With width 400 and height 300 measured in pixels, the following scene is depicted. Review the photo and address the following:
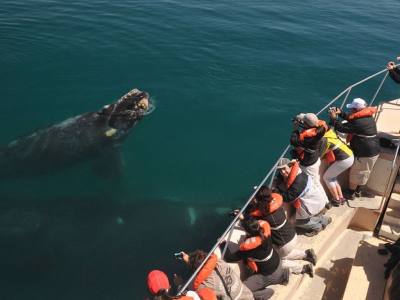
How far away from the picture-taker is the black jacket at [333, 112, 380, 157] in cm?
1153

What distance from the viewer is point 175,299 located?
7062mm

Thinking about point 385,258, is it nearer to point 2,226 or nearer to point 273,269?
point 273,269

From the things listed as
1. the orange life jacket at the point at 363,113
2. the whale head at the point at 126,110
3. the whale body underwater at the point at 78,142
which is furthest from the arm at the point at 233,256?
the whale head at the point at 126,110

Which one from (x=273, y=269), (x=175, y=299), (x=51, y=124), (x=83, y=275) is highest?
(x=175, y=299)

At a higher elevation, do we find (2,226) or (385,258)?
(385,258)

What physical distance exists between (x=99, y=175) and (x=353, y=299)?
11602 mm

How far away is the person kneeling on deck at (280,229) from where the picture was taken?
8836 millimetres

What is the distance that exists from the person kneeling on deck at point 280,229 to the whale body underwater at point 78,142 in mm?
9726

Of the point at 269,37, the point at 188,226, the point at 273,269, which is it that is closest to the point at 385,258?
the point at 273,269

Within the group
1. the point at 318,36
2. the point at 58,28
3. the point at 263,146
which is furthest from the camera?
the point at 318,36

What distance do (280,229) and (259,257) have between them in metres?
0.92

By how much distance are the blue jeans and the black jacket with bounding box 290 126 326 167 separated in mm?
1513

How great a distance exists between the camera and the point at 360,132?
1162 centimetres

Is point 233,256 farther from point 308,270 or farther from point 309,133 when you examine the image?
point 309,133
